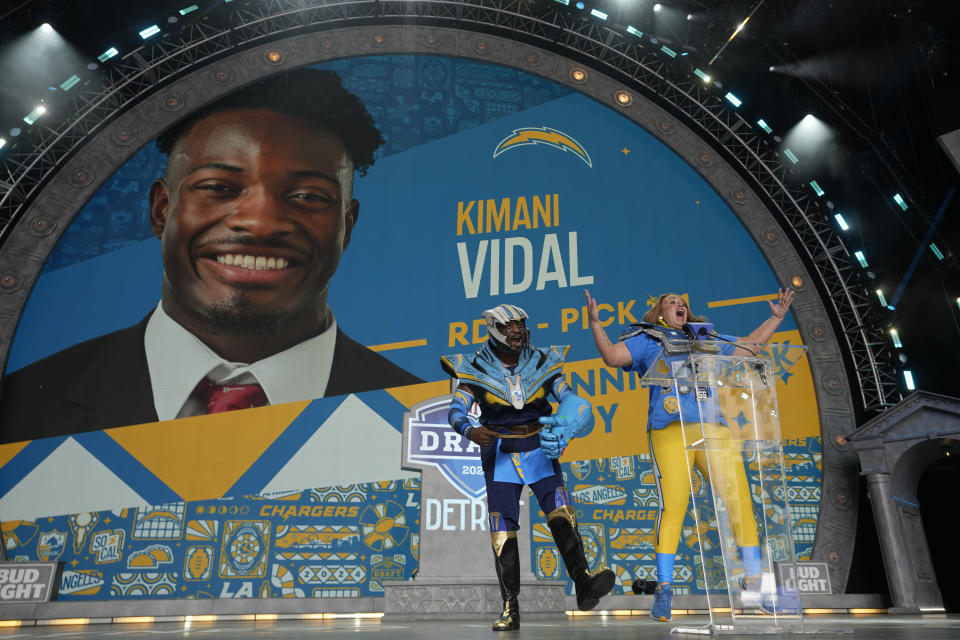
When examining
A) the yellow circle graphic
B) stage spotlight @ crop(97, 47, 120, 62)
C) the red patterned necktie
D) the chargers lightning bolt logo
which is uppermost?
stage spotlight @ crop(97, 47, 120, 62)

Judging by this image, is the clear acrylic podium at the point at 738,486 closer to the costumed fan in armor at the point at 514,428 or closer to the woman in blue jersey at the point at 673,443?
the woman in blue jersey at the point at 673,443

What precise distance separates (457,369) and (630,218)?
258 inches

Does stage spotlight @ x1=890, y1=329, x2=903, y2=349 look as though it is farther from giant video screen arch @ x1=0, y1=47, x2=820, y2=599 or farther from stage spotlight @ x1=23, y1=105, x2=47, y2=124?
stage spotlight @ x1=23, y1=105, x2=47, y2=124

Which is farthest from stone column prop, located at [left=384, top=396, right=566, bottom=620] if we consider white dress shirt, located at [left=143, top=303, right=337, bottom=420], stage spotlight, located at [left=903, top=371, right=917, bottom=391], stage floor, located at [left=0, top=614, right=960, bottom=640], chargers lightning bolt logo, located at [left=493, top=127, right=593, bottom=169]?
stage spotlight, located at [left=903, top=371, right=917, bottom=391]

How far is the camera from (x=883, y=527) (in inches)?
289

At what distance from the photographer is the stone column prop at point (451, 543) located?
203 inches

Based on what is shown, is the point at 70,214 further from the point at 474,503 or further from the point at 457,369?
the point at 457,369

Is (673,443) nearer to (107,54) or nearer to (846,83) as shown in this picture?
(846,83)

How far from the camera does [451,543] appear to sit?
5402mm

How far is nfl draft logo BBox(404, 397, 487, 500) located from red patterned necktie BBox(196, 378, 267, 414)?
11.7ft

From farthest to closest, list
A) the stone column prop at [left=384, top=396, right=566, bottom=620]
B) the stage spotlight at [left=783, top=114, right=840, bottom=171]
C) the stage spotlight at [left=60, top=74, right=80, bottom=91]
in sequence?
the stage spotlight at [left=60, top=74, right=80, bottom=91], the stage spotlight at [left=783, top=114, right=840, bottom=171], the stone column prop at [left=384, top=396, right=566, bottom=620]

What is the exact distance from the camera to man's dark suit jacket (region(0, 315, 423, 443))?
8.58 meters

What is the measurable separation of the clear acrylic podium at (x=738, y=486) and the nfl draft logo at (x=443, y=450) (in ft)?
9.67

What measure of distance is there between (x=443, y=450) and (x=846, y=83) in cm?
719
